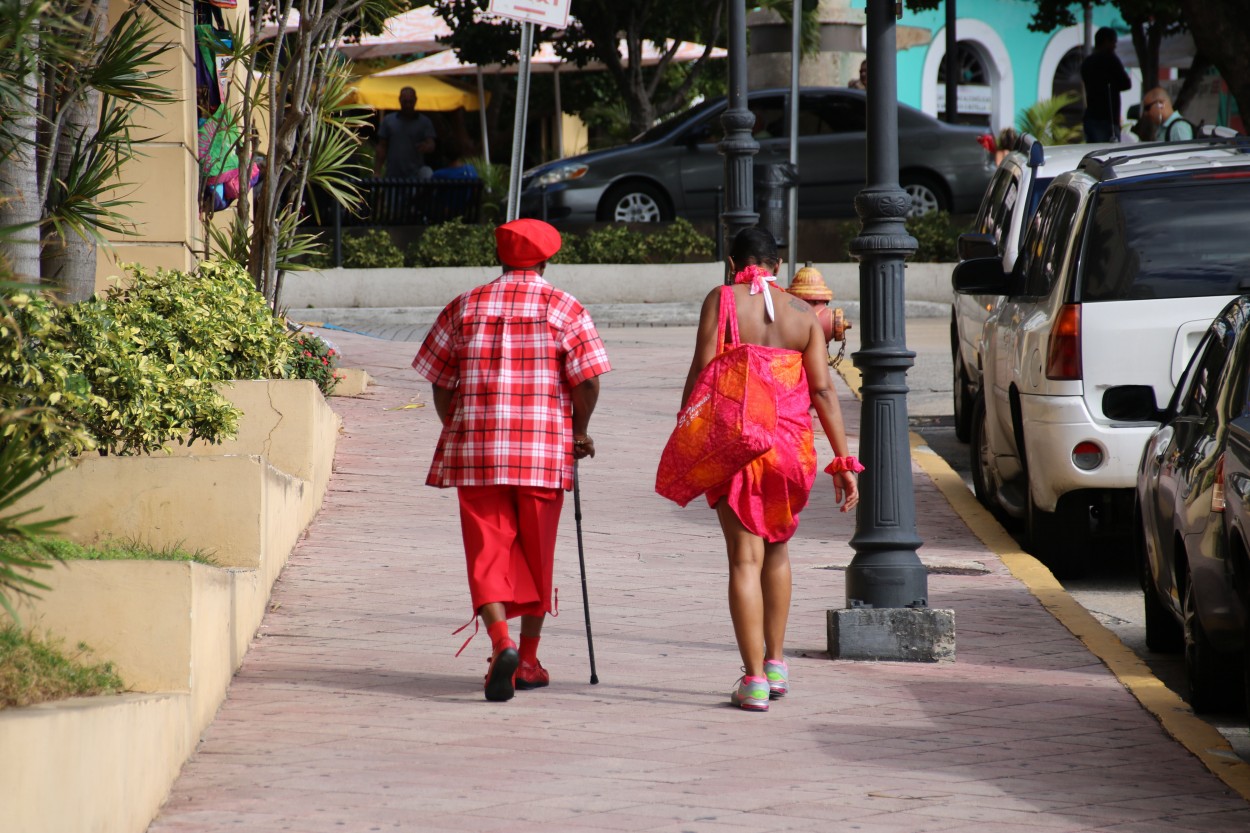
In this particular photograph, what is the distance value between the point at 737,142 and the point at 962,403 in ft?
8.13

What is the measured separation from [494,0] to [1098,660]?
657 centimetres

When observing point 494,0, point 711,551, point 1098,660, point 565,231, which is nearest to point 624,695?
point 1098,660

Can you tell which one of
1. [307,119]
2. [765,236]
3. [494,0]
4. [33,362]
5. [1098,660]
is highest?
[494,0]

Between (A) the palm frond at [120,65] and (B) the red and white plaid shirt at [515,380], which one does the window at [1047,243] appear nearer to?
(B) the red and white plaid shirt at [515,380]

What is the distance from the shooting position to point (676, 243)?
68.8ft

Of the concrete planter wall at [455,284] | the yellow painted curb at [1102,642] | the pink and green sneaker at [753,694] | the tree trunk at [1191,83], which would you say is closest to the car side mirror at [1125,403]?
the yellow painted curb at [1102,642]

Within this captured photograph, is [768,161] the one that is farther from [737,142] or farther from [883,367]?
[883,367]

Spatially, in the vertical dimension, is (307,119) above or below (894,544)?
above

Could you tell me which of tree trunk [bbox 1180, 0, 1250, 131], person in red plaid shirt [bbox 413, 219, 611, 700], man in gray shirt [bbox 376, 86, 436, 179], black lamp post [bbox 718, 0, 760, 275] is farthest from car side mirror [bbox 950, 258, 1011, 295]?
man in gray shirt [bbox 376, 86, 436, 179]

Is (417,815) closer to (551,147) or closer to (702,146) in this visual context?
(702,146)

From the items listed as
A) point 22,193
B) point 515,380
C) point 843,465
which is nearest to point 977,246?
point 843,465

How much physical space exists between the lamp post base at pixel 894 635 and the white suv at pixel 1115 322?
1789 millimetres

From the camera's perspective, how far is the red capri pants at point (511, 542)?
668 centimetres

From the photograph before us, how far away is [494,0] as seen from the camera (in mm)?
12125
